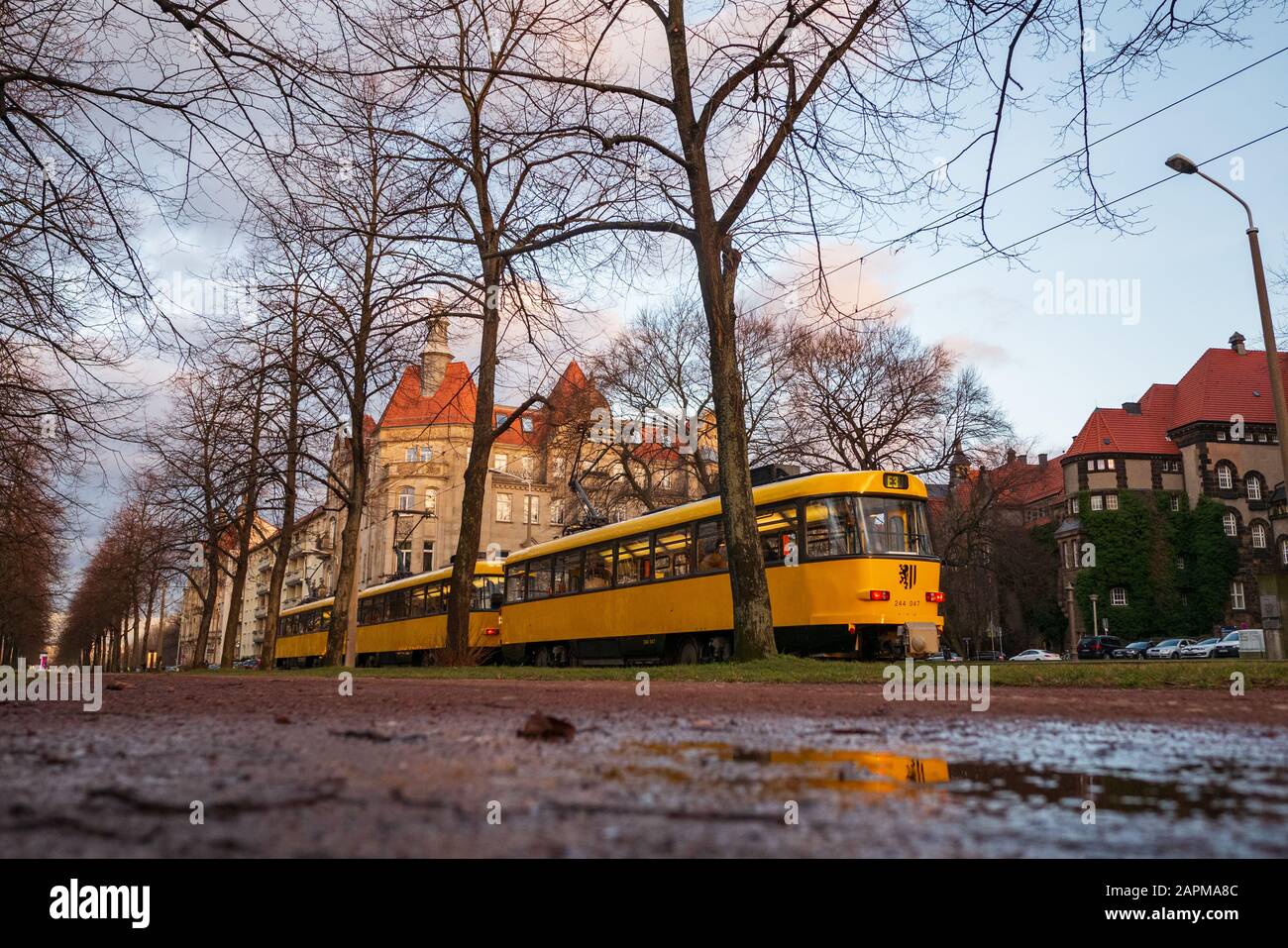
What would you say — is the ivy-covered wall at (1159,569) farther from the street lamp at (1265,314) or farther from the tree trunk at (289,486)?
the tree trunk at (289,486)

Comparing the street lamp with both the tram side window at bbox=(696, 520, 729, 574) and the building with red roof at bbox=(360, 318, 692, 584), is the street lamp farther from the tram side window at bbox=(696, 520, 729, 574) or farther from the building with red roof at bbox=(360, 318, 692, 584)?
the building with red roof at bbox=(360, 318, 692, 584)

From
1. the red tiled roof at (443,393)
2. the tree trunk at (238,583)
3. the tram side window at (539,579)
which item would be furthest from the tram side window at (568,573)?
the tree trunk at (238,583)

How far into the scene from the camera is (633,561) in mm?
20094

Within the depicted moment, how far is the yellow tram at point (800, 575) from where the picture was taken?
52.0 feet

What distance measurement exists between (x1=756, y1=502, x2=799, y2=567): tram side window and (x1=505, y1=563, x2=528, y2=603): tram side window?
32.2 ft

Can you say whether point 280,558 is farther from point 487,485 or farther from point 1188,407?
point 1188,407

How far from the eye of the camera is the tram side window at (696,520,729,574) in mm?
17562

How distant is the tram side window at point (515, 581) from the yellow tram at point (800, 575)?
4766 mm

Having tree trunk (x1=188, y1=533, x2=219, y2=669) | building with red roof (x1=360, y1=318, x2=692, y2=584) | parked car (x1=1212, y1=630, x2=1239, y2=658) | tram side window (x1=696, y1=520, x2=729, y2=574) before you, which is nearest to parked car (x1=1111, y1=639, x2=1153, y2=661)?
parked car (x1=1212, y1=630, x2=1239, y2=658)

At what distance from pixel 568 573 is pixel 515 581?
3.55 metres

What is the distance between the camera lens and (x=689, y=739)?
2986mm
